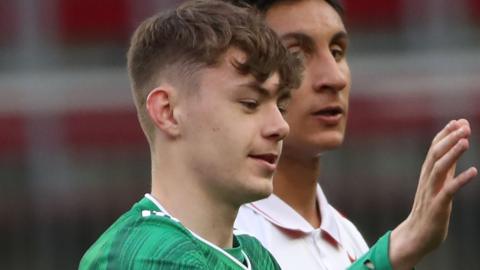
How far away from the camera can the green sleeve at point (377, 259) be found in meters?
3.22

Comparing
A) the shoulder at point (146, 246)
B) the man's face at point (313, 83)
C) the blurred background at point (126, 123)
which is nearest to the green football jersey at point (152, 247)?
the shoulder at point (146, 246)

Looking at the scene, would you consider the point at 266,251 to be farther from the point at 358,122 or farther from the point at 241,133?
the point at 358,122

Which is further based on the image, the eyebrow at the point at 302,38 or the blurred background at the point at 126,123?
the blurred background at the point at 126,123

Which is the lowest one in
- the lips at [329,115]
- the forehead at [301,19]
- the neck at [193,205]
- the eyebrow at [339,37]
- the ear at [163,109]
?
the neck at [193,205]

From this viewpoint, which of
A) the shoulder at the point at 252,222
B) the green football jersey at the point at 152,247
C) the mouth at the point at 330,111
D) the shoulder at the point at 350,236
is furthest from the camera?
the shoulder at the point at 350,236

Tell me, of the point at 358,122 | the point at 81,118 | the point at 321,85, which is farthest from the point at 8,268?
the point at 321,85

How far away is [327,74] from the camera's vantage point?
11.9ft

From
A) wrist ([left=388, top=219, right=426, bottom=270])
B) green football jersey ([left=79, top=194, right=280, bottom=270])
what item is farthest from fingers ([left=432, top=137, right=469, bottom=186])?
green football jersey ([left=79, top=194, right=280, bottom=270])

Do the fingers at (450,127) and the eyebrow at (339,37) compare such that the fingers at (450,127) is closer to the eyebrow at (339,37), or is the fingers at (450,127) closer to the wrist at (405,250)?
the wrist at (405,250)

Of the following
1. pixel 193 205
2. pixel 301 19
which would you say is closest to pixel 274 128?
pixel 193 205

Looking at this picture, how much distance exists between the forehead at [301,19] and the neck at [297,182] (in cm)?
27

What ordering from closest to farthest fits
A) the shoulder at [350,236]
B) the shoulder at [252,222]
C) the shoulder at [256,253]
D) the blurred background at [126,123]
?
the shoulder at [256,253], the shoulder at [252,222], the shoulder at [350,236], the blurred background at [126,123]

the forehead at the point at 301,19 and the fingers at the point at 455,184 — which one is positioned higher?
the forehead at the point at 301,19

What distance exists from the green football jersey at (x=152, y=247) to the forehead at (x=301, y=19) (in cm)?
75
